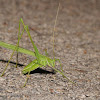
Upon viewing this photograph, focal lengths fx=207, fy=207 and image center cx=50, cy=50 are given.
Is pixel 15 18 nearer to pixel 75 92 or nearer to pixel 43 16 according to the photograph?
pixel 43 16

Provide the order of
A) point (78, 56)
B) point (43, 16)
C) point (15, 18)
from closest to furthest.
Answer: point (78, 56) → point (15, 18) → point (43, 16)

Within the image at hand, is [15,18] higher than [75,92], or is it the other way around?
[15,18]

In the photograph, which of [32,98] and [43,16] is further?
[43,16]

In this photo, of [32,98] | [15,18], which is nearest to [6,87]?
[32,98]

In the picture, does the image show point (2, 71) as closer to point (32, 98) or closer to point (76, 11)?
point (32, 98)

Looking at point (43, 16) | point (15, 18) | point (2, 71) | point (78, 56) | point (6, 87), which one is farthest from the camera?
point (43, 16)

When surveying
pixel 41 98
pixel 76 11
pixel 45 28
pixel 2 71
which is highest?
pixel 76 11
